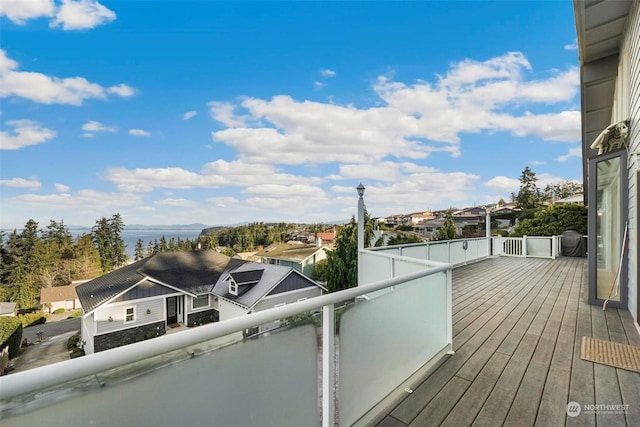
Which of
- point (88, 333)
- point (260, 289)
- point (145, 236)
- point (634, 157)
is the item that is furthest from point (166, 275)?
point (634, 157)

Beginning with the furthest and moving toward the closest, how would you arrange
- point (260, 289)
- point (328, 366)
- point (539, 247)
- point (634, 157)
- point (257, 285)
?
point (257, 285), point (260, 289), point (539, 247), point (634, 157), point (328, 366)

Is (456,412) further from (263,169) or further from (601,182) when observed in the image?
(263,169)

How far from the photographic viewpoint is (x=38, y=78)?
34406 millimetres

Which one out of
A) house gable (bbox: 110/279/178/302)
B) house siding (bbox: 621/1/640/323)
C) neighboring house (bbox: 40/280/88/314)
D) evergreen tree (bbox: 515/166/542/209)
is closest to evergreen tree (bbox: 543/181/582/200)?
evergreen tree (bbox: 515/166/542/209)

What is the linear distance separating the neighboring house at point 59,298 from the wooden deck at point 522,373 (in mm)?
29605

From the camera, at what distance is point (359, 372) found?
1.72 metres

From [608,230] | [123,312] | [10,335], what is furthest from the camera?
[123,312]

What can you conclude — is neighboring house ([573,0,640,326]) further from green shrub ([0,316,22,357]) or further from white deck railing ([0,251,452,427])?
green shrub ([0,316,22,357])

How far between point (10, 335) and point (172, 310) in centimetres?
900

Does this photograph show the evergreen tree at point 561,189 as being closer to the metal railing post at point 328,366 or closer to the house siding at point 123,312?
the house siding at point 123,312

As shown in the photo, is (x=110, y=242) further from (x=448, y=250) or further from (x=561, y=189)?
(x=561, y=189)

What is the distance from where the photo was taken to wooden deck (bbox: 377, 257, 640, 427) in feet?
5.87

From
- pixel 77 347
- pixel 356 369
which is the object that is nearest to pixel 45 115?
pixel 77 347

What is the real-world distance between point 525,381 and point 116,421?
2.57 m
